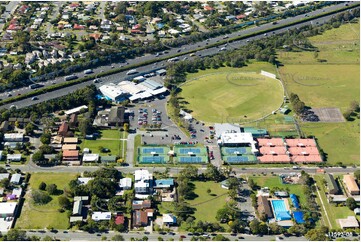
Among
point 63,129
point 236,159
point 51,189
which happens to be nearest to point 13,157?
point 63,129

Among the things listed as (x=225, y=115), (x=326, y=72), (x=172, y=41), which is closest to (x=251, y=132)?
(x=225, y=115)

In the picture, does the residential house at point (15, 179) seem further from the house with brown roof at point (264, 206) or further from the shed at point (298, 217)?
the shed at point (298, 217)

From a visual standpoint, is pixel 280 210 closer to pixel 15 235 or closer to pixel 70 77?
pixel 15 235

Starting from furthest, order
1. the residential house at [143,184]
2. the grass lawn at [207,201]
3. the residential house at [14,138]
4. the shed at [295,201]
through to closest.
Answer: the residential house at [14,138] → the residential house at [143,184] → the shed at [295,201] → the grass lawn at [207,201]

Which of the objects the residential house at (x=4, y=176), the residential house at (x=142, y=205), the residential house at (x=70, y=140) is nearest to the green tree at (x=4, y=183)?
the residential house at (x=4, y=176)

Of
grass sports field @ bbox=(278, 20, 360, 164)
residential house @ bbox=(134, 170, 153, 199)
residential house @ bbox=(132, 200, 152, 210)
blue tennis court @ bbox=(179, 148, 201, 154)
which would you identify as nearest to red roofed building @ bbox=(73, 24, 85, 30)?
grass sports field @ bbox=(278, 20, 360, 164)

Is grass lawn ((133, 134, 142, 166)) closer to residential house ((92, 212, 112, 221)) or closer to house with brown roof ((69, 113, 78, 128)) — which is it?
house with brown roof ((69, 113, 78, 128))

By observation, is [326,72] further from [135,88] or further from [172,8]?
[172,8]
